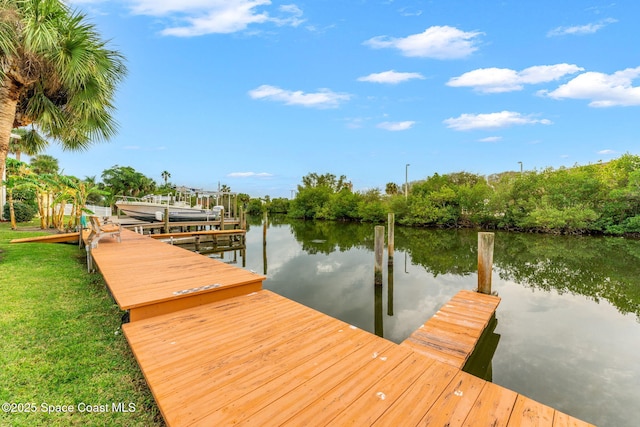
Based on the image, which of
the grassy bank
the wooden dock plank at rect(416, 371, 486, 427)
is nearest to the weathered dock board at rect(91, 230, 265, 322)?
the grassy bank

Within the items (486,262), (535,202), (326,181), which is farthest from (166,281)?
(326,181)

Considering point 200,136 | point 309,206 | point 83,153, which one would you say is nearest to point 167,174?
point 309,206

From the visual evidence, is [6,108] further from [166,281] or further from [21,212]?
[21,212]

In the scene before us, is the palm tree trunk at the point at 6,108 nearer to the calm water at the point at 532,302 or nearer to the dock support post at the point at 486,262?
the calm water at the point at 532,302

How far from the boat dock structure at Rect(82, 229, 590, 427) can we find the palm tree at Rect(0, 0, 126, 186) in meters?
4.85

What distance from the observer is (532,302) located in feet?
21.9

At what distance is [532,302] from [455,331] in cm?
406

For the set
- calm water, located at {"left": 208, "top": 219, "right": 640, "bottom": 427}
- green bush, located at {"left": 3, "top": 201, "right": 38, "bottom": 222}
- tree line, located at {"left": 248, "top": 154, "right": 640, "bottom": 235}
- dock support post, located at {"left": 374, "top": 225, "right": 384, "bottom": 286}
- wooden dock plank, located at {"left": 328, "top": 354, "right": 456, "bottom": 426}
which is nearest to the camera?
wooden dock plank, located at {"left": 328, "top": 354, "right": 456, "bottom": 426}

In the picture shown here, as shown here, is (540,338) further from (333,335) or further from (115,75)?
(115,75)

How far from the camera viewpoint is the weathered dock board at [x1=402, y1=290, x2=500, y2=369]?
3475 mm

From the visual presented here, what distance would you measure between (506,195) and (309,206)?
2367 centimetres

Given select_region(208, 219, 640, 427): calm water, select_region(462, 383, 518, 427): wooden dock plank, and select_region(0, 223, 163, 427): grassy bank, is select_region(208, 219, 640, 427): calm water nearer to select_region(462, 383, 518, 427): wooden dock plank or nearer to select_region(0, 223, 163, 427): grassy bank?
select_region(462, 383, 518, 427): wooden dock plank

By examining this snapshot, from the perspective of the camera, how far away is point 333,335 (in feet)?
9.41

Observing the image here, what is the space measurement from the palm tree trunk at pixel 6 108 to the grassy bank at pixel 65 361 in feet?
8.90
